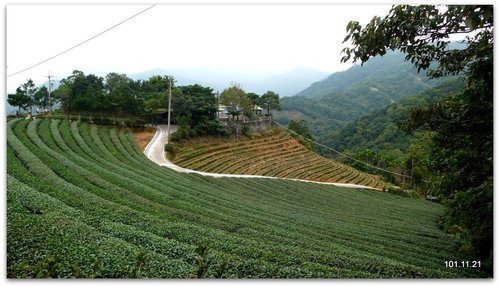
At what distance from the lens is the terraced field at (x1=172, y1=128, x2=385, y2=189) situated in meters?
26.5

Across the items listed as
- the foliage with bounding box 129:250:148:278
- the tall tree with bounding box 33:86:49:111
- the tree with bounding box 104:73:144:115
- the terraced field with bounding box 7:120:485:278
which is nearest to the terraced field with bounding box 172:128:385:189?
the tree with bounding box 104:73:144:115

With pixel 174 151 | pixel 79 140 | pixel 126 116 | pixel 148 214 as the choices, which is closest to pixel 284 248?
pixel 148 214

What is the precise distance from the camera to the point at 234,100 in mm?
35812

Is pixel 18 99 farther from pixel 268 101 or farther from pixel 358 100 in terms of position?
pixel 358 100

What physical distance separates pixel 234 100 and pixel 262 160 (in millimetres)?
8605

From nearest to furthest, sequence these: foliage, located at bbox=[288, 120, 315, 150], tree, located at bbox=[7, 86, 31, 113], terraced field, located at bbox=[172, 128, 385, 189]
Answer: tree, located at bbox=[7, 86, 31, 113] < terraced field, located at bbox=[172, 128, 385, 189] < foliage, located at bbox=[288, 120, 315, 150]

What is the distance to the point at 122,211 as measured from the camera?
6496 millimetres

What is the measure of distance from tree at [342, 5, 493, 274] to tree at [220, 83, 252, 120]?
30.7m

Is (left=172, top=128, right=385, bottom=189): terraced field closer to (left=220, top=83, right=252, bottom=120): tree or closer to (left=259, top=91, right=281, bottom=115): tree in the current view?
(left=220, top=83, right=252, bottom=120): tree

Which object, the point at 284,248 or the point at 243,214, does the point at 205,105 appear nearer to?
the point at 243,214

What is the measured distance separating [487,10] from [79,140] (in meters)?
17.7

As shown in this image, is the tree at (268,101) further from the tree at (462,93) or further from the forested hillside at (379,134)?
the tree at (462,93)

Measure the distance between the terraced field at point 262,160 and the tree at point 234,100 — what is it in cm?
343

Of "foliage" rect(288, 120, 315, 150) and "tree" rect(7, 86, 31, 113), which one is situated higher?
"tree" rect(7, 86, 31, 113)
